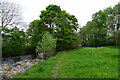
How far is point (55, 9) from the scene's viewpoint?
36375 mm

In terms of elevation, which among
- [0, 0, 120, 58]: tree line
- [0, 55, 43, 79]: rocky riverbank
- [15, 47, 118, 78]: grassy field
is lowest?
[0, 55, 43, 79]: rocky riverbank

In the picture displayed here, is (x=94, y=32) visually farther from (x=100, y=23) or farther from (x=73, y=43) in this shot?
(x=73, y=43)

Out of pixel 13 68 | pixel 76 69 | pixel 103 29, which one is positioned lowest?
pixel 13 68

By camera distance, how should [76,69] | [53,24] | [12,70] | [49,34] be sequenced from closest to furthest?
[76,69] < [12,70] < [49,34] < [53,24]

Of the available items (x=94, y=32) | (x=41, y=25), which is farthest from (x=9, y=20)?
(x=94, y=32)

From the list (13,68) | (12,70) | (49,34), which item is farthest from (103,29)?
(12,70)

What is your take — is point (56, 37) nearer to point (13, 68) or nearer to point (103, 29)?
point (13, 68)

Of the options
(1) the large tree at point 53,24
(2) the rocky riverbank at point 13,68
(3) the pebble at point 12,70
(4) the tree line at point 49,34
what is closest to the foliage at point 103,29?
(4) the tree line at point 49,34

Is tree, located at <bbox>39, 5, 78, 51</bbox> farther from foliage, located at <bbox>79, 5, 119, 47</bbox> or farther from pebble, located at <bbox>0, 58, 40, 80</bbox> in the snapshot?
pebble, located at <bbox>0, 58, 40, 80</bbox>

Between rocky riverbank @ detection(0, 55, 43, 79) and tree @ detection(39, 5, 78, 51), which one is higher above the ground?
tree @ detection(39, 5, 78, 51)

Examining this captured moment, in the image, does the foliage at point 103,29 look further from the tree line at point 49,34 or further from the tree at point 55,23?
the tree at point 55,23

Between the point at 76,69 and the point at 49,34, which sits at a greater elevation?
the point at 49,34

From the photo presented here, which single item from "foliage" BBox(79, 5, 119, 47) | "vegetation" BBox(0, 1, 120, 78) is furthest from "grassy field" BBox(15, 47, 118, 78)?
"foliage" BBox(79, 5, 119, 47)

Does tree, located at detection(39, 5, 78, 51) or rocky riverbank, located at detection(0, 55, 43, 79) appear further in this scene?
tree, located at detection(39, 5, 78, 51)
